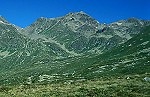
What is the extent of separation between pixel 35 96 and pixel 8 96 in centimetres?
593

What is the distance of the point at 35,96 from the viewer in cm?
7288

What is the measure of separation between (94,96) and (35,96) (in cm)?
1326

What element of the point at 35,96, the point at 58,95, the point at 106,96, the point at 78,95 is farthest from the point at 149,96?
the point at 35,96

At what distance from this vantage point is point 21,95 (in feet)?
242

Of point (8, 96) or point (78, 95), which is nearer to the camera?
point (8, 96)

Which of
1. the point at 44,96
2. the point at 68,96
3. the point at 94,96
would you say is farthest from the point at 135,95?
the point at 44,96

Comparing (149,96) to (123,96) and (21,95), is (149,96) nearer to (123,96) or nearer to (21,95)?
(123,96)

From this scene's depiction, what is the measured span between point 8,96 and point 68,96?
13564 millimetres

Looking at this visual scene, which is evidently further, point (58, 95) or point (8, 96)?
point (58, 95)

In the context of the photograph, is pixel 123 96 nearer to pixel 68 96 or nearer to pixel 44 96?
pixel 68 96

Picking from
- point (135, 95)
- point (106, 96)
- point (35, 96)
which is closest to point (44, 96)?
point (35, 96)

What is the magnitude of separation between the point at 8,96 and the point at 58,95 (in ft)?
38.5

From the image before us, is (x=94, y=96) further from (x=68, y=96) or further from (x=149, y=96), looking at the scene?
(x=149, y=96)

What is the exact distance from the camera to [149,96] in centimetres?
7475
